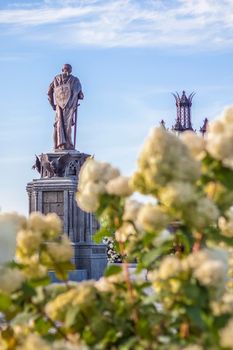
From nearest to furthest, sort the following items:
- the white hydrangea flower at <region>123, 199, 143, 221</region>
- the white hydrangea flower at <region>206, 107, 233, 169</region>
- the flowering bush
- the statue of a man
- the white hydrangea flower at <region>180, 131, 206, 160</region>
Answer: the flowering bush, the white hydrangea flower at <region>206, 107, 233, 169</region>, the white hydrangea flower at <region>180, 131, 206, 160</region>, the white hydrangea flower at <region>123, 199, 143, 221</region>, the statue of a man

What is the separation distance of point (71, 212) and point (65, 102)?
3.32 m

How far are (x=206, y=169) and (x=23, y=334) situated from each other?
0.71 metres

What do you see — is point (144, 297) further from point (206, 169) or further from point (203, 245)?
point (206, 169)

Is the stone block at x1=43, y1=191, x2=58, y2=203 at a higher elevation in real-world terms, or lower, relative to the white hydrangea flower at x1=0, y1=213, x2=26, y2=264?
higher

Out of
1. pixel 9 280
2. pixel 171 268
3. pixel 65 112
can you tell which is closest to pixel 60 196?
pixel 65 112

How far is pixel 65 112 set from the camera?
22.7 meters

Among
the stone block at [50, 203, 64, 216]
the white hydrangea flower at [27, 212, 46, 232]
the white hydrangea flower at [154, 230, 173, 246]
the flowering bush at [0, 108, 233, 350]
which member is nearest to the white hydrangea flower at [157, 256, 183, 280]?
the flowering bush at [0, 108, 233, 350]

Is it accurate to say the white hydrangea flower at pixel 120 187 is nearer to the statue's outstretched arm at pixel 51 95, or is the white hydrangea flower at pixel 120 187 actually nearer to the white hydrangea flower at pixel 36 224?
the white hydrangea flower at pixel 36 224

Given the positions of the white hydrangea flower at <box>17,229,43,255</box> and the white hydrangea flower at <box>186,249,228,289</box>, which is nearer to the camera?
the white hydrangea flower at <box>186,249,228,289</box>

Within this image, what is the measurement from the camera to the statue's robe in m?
22.5

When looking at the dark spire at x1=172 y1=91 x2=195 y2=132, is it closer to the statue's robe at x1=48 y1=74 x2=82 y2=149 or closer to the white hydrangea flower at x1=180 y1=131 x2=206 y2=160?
the statue's robe at x1=48 y1=74 x2=82 y2=149

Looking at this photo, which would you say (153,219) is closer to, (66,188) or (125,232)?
(125,232)

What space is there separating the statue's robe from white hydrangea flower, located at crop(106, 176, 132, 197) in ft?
66.3

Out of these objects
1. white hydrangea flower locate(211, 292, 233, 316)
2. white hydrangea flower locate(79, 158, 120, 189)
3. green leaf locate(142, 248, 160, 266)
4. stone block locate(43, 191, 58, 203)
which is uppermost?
stone block locate(43, 191, 58, 203)
